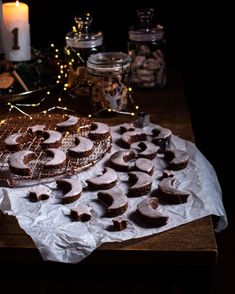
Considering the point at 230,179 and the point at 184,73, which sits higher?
the point at 184,73

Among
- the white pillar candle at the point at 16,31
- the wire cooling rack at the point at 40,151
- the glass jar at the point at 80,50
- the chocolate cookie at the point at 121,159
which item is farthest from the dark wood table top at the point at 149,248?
the white pillar candle at the point at 16,31

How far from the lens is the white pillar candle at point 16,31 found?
1.71 meters

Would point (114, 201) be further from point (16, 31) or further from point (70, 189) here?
point (16, 31)

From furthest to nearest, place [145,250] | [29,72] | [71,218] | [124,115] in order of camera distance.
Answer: [29,72] → [124,115] → [71,218] → [145,250]

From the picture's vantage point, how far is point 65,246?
957 mm

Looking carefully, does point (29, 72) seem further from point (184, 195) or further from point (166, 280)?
point (166, 280)

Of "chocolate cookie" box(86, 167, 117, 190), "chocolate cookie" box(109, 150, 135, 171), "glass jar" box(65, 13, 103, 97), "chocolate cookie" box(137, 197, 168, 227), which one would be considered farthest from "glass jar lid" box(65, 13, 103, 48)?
"chocolate cookie" box(137, 197, 168, 227)

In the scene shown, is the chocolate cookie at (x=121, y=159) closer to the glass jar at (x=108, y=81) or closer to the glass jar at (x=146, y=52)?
the glass jar at (x=108, y=81)

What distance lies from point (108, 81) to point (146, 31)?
266mm

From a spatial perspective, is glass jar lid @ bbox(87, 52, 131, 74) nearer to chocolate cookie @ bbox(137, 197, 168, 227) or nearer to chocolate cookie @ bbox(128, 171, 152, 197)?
chocolate cookie @ bbox(128, 171, 152, 197)

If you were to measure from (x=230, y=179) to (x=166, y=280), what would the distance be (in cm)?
112

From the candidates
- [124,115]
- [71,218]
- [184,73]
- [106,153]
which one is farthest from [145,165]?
[184,73]

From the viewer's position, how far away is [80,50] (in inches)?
67.1

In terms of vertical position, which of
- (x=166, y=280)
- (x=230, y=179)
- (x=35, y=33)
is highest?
(x=35, y=33)
